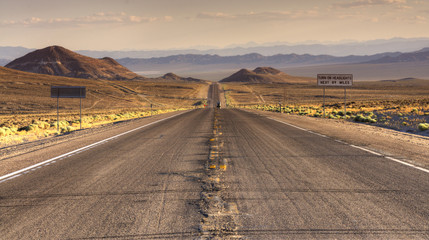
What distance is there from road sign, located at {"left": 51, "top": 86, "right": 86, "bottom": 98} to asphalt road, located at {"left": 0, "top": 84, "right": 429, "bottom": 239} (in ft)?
49.4

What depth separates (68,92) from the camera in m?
23.9

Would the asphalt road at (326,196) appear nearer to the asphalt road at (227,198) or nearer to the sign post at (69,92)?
the asphalt road at (227,198)

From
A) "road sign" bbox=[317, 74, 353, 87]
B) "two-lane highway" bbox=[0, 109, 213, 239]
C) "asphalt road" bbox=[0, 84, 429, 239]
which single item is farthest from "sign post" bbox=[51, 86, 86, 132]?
"road sign" bbox=[317, 74, 353, 87]

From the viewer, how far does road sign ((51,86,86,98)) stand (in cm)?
2355

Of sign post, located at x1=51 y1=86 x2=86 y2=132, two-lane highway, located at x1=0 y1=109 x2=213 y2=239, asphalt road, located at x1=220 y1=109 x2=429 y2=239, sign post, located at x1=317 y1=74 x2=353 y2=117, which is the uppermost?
sign post, located at x1=317 y1=74 x2=353 y2=117

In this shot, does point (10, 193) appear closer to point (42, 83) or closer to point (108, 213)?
point (108, 213)

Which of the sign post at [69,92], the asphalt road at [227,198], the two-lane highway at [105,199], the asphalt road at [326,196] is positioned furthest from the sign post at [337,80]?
the two-lane highway at [105,199]

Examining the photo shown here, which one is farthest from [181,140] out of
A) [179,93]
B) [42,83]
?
[179,93]

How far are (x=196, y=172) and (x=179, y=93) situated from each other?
13014 centimetres

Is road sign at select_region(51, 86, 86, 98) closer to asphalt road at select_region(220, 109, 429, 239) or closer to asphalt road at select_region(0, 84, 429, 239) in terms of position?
asphalt road at select_region(0, 84, 429, 239)

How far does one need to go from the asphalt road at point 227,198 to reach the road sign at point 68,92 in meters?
15.0

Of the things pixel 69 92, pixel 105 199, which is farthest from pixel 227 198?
pixel 69 92

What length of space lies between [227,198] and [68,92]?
2088 cm

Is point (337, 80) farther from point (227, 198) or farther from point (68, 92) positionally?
point (227, 198)
